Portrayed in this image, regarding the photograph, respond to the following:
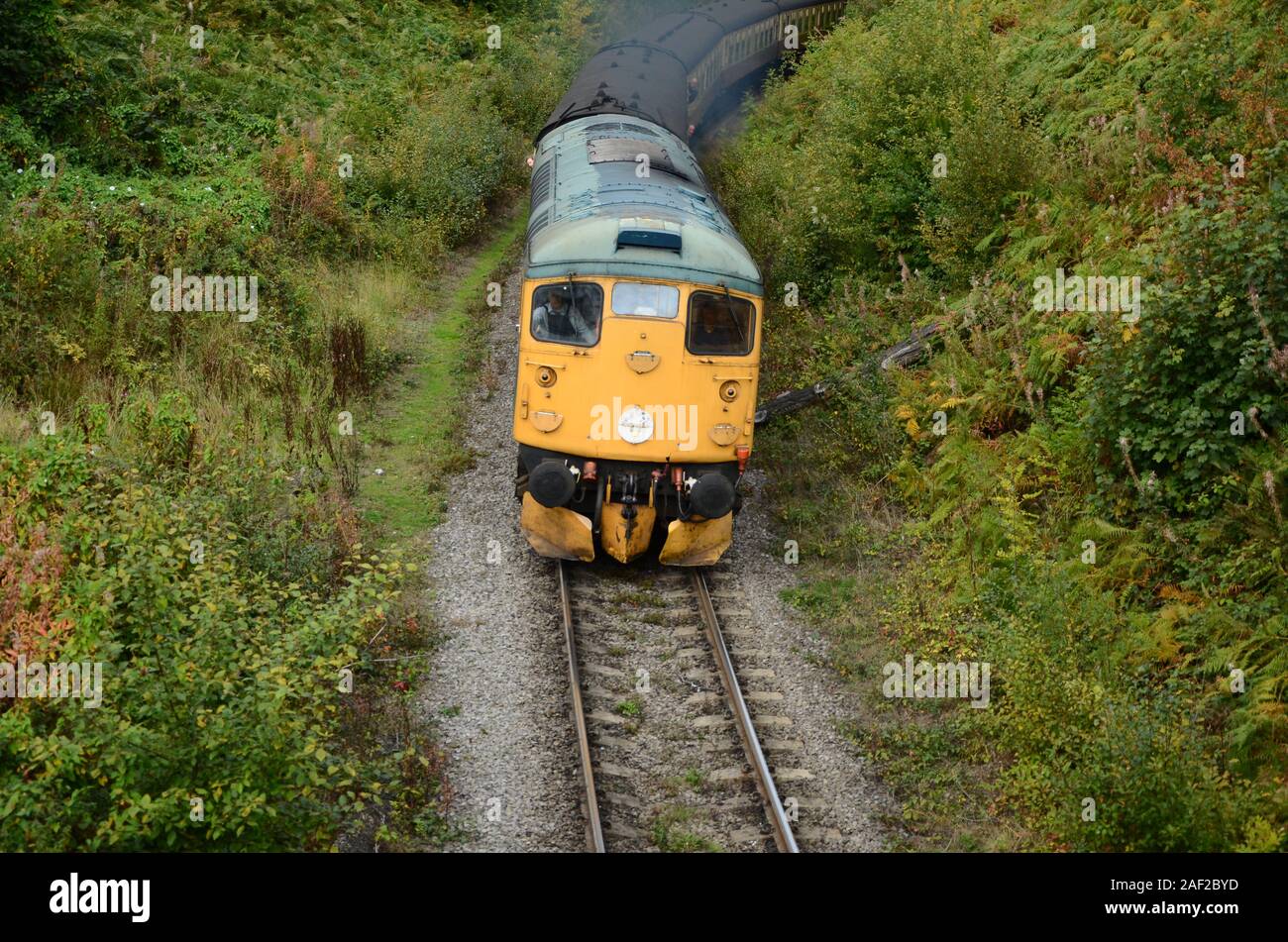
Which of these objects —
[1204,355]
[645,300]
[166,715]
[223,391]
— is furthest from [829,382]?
[166,715]

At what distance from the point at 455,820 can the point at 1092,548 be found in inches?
229

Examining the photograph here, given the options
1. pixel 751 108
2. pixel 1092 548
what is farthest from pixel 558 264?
pixel 751 108

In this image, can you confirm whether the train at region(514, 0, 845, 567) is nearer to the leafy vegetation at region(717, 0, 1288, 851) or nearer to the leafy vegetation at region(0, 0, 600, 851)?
the leafy vegetation at region(717, 0, 1288, 851)

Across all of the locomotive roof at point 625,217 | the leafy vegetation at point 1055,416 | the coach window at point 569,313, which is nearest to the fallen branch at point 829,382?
the leafy vegetation at point 1055,416

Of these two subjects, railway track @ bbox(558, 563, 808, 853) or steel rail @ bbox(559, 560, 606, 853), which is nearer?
steel rail @ bbox(559, 560, 606, 853)

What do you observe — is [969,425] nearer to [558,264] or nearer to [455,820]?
[558,264]

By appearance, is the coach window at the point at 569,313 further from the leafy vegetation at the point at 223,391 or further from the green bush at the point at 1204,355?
the green bush at the point at 1204,355

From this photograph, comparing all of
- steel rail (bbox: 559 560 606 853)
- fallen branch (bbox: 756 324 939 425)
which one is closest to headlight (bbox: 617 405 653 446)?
steel rail (bbox: 559 560 606 853)

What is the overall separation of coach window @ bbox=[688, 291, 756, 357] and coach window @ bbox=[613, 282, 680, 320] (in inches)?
7.5

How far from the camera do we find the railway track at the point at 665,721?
8805 millimetres

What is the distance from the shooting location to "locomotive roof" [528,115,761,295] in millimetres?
11727

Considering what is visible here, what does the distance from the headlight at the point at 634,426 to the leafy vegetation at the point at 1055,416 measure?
239 cm

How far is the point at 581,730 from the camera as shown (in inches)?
378

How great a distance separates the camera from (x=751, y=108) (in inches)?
1019
